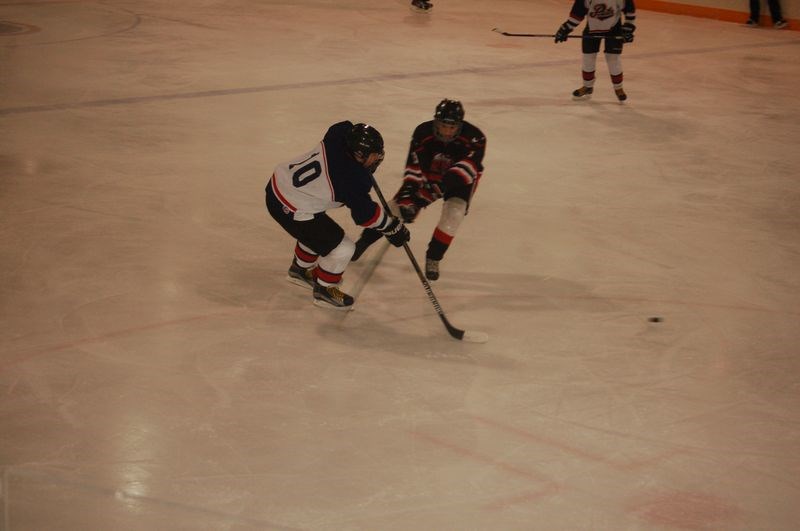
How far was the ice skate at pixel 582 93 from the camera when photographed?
24.2 ft

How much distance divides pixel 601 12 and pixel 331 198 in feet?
14.4

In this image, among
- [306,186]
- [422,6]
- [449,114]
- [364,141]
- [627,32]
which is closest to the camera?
[364,141]

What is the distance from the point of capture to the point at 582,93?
7379 millimetres

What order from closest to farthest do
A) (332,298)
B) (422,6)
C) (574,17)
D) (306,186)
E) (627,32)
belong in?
(306,186) < (332,298) < (627,32) < (574,17) < (422,6)

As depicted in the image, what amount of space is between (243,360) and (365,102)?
12.7 feet

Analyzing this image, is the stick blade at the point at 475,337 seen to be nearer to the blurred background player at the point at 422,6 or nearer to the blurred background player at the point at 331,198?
the blurred background player at the point at 331,198

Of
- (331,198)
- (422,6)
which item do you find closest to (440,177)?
(331,198)

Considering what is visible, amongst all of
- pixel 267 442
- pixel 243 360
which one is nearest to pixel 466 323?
pixel 243 360

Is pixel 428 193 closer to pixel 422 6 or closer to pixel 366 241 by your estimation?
pixel 366 241

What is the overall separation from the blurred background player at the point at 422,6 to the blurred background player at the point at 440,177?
7.20 m

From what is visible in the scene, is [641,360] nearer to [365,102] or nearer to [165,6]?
[365,102]

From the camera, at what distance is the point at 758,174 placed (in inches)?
227

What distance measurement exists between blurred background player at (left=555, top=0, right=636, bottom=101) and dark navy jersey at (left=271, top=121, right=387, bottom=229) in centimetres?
419

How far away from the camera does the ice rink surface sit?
267 centimetres
